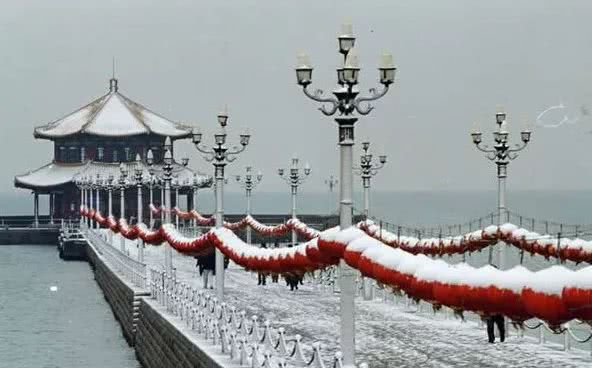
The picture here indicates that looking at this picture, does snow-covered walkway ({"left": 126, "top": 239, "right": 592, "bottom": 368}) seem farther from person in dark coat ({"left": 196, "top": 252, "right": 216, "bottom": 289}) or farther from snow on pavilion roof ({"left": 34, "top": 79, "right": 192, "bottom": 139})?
snow on pavilion roof ({"left": 34, "top": 79, "right": 192, "bottom": 139})

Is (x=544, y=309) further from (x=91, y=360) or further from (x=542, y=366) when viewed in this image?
(x=91, y=360)

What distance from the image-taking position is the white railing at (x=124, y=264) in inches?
1678

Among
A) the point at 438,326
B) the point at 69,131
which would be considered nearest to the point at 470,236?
the point at 438,326

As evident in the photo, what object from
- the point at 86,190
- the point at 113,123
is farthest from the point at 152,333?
the point at 113,123

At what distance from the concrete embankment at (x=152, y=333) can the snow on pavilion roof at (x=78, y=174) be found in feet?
170

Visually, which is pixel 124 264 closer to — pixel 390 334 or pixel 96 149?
pixel 390 334

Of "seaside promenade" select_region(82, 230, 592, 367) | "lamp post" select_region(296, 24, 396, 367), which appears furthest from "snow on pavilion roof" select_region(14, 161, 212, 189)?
"lamp post" select_region(296, 24, 396, 367)

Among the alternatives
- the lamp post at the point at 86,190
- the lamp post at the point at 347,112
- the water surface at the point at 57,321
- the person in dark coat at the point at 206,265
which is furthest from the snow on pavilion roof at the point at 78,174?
the lamp post at the point at 347,112

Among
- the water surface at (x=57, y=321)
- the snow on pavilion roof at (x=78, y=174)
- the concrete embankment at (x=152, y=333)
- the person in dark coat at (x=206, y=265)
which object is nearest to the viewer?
the concrete embankment at (x=152, y=333)

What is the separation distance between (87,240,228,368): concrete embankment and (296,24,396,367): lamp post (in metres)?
4.66

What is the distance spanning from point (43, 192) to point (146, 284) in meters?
73.1

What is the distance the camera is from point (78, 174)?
350 feet

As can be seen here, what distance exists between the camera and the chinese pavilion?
10962 centimetres

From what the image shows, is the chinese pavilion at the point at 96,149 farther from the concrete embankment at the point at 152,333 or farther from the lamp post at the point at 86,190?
the concrete embankment at the point at 152,333
